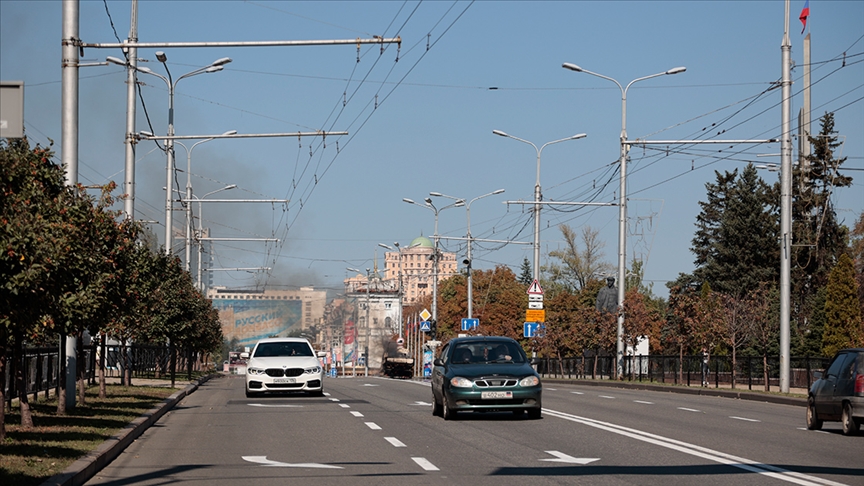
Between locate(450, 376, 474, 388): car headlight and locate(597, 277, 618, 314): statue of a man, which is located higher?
locate(597, 277, 618, 314): statue of a man

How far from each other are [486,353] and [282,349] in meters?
9.92

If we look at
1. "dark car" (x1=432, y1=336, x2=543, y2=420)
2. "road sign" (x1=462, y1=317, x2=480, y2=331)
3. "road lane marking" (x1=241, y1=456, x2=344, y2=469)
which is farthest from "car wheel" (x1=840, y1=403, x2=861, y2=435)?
"road sign" (x1=462, y1=317, x2=480, y2=331)

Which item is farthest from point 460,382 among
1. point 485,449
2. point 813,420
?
point 813,420

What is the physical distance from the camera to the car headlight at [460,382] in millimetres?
19438

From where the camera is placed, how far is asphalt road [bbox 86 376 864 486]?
11383 millimetres

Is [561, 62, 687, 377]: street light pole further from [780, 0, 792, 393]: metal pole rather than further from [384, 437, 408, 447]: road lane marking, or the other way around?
[384, 437, 408, 447]: road lane marking

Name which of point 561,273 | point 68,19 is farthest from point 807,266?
point 68,19

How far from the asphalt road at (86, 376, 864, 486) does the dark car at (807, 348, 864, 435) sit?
31cm

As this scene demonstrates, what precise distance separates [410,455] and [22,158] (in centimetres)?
602

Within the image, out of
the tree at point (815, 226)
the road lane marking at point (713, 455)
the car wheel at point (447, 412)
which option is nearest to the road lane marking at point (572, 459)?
the road lane marking at point (713, 455)

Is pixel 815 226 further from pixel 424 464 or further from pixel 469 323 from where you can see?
pixel 424 464

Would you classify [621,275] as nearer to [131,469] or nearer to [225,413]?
[225,413]

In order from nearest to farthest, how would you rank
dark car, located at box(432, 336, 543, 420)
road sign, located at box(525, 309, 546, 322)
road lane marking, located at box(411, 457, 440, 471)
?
road lane marking, located at box(411, 457, 440, 471), dark car, located at box(432, 336, 543, 420), road sign, located at box(525, 309, 546, 322)

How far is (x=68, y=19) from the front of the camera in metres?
19.1
